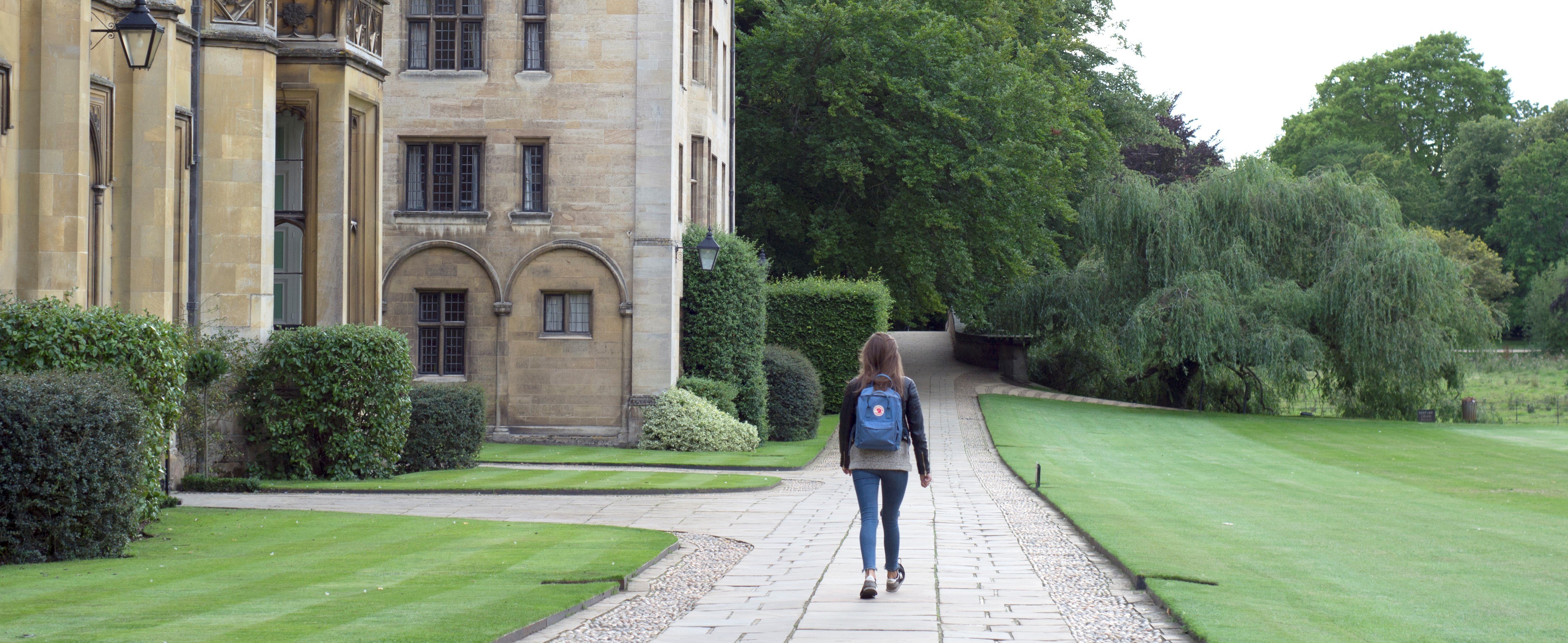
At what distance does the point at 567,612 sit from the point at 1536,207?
253 ft

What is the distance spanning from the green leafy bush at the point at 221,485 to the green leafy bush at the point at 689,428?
396 inches

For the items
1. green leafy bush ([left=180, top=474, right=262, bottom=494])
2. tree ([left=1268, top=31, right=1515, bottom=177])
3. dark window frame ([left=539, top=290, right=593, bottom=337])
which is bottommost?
green leafy bush ([left=180, top=474, right=262, bottom=494])

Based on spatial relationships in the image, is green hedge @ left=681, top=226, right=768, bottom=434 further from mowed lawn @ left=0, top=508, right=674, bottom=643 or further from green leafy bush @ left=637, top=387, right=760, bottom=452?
mowed lawn @ left=0, top=508, right=674, bottom=643

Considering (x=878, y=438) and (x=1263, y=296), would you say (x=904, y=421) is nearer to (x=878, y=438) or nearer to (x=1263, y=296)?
(x=878, y=438)

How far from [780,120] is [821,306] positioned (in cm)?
730

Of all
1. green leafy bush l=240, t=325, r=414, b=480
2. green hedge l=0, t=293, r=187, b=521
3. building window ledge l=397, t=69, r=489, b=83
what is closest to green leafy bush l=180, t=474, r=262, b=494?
green leafy bush l=240, t=325, r=414, b=480

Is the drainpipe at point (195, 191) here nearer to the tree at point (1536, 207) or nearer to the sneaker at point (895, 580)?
the sneaker at point (895, 580)

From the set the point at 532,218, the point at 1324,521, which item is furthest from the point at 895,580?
the point at 532,218

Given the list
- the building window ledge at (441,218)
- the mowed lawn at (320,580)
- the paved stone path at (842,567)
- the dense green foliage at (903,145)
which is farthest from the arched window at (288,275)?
the dense green foliage at (903,145)

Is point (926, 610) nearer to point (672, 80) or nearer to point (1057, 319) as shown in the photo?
point (672, 80)

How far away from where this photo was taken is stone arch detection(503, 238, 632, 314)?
88.4 ft

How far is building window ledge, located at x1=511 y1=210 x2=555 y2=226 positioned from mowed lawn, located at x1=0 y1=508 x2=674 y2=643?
1358 cm

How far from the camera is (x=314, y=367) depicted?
18.2 metres

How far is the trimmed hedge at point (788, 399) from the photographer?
98.8 ft
